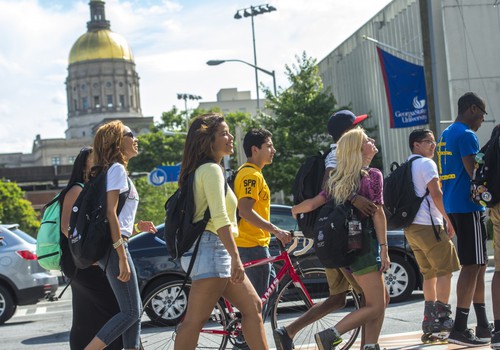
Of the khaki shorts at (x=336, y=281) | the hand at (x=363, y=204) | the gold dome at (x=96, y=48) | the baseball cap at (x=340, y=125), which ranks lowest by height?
the khaki shorts at (x=336, y=281)

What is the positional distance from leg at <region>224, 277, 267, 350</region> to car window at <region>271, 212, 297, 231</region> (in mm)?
6053

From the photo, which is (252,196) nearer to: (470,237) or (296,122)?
(470,237)

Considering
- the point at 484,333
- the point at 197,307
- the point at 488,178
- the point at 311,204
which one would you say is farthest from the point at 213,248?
the point at 484,333

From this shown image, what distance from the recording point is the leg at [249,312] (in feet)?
20.4

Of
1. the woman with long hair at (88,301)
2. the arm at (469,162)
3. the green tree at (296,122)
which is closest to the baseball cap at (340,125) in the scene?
the arm at (469,162)

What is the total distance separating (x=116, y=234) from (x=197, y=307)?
0.75 metres

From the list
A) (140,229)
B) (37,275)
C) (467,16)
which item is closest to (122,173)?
(140,229)

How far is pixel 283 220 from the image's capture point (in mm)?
12375

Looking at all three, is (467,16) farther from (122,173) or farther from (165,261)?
(122,173)

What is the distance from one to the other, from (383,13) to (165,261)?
31204 millimetres

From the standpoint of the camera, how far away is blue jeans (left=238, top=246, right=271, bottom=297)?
7504 millimetres

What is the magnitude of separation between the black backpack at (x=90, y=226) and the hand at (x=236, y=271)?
38.3 inches

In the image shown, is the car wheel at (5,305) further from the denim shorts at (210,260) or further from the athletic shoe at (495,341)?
the athletic shoe at (495,341)

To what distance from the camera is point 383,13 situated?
135 feet
